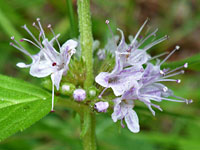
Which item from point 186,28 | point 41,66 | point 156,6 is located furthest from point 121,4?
point 41,66

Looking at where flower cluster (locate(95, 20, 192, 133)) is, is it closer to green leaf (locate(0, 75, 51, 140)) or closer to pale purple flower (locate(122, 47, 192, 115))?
pale purple flower (locate(122, 47, 192, 115))

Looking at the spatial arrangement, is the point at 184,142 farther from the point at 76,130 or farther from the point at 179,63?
the point at 179,63

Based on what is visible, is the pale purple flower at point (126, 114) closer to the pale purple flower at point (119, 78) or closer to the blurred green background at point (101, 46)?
the pale purple flower at point (119, 78)

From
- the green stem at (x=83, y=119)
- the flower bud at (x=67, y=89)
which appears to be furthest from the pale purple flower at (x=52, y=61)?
the green stem at (x=83, y=119)

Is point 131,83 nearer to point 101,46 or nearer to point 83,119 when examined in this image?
point 83,119

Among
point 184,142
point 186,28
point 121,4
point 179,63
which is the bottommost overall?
point 184,142

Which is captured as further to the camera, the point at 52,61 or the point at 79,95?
the point at 52,61

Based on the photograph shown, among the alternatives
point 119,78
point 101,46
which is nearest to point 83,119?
point 119,78
